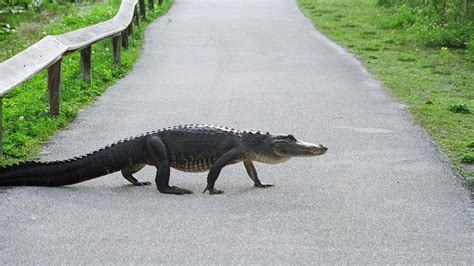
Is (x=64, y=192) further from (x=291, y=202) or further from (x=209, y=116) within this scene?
(x=209, y=116)

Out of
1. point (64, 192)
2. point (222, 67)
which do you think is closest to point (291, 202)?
point (64, 192)

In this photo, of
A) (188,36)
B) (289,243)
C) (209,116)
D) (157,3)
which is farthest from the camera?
(157,3)

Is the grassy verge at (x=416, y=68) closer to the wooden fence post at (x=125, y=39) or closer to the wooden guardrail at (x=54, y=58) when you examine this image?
the wooden guardrail at (x=54, y=58)

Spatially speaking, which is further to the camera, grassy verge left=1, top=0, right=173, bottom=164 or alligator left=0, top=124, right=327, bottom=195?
grassy verge left=1, top=0, right=173, bottom=164

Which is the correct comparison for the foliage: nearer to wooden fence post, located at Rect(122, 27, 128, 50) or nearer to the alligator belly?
wooden fence post, located at Rect(122, 27, 128, 50)

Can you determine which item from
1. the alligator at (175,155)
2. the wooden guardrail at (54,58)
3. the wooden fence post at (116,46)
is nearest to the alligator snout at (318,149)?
the alligator at (175,155)

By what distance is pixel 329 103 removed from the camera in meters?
12.3

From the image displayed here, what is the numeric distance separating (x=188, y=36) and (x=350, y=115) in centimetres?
943

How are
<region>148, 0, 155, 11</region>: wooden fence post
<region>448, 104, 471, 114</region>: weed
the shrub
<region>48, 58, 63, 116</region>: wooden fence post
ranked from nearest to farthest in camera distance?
<region>48, 58, 63, 116</region>: wooden fence post
<region>448, 104, 471, 114</region>: weed
the shrub
<region>148, 0, 155, 11</region>: wooden fence post

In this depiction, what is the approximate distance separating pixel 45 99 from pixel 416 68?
6591 millimetres

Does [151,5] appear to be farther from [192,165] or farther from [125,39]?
[192,165]

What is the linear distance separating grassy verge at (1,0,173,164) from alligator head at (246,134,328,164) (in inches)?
92.3

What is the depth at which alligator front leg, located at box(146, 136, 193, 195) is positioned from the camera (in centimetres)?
770

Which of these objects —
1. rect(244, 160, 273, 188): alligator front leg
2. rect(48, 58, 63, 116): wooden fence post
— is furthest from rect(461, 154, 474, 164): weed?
rect(48, 58, 63, 116): wooden fence post
